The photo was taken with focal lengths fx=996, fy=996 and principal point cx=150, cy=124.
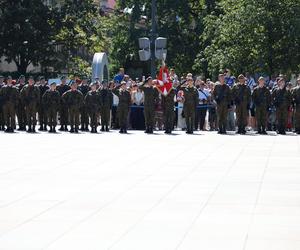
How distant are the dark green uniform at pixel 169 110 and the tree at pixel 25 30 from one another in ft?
90.1

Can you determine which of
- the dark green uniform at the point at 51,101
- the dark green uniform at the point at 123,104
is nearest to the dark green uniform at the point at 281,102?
the dark green uniform at the point at 123,104

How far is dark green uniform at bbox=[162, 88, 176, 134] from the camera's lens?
104 ft

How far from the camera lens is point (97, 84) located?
33.7 meters

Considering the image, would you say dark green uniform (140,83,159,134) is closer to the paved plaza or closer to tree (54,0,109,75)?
the paved plaza

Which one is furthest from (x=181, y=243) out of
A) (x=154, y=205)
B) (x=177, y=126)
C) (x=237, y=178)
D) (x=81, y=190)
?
(x=177, y=126)

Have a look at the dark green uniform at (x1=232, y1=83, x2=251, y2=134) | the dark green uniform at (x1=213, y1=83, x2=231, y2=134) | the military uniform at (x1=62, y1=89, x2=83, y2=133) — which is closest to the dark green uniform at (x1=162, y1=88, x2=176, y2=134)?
the dark green uniform at (x1=213, y1=83, x2=231, y2=134)

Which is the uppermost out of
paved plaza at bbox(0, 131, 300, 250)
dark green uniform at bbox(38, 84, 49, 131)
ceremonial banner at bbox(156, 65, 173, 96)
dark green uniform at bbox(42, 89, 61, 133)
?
ceremonial banner at bbox(156, 65, 173, 96)

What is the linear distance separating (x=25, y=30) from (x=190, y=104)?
28729mm

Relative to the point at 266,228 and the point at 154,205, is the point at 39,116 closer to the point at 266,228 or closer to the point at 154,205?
the point at 154,205

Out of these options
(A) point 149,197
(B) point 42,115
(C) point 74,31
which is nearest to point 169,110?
(B) point 42,115

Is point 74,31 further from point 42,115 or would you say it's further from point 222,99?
point 222,99

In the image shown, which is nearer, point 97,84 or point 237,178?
point 237,178

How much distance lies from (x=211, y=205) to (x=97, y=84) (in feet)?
69.4

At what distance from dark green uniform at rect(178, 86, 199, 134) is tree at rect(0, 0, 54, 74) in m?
28.3
